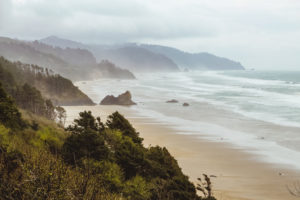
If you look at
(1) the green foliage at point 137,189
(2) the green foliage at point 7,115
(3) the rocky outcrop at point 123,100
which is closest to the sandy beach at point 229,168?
(1) the green foliage at point 137,189

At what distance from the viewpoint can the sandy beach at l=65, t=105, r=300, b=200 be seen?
987 inches

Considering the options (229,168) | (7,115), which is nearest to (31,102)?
(7,115)

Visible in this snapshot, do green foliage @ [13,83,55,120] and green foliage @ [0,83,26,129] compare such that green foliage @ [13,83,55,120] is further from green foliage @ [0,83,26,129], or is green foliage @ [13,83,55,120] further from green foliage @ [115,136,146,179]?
green foliage @ [115,136,146,179]

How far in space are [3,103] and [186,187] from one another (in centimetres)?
1712

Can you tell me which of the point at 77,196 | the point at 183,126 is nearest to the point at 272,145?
the point at 183,126

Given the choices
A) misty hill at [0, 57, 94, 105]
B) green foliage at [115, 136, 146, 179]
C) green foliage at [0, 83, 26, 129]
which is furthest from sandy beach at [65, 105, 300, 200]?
misty hill at [0, 57, 94, 105]

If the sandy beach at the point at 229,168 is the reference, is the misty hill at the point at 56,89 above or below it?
above

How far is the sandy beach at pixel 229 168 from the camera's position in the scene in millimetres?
25064

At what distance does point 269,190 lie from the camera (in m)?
25.4

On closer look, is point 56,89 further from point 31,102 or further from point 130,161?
point 130,161

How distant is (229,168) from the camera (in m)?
30.9

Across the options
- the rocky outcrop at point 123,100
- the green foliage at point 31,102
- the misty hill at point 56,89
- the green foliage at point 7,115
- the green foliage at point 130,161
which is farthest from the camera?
the misty hill at point 56,89

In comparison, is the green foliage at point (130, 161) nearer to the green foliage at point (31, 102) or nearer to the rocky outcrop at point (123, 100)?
the green foliage at point (31, 102)

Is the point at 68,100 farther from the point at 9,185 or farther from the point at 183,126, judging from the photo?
the point at 9,185
